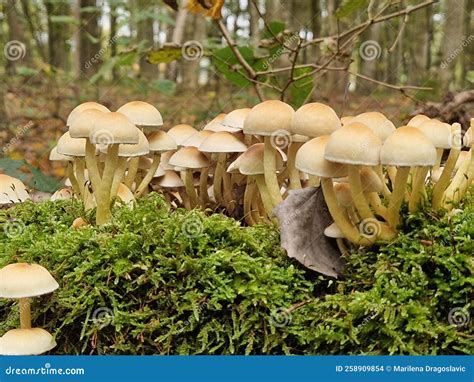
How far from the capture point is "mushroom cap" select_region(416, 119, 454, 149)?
2.07m

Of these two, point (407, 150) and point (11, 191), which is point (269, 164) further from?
point (11, 191)

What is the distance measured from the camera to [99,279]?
2096mm

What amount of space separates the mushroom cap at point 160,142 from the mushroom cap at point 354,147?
1.04 meters

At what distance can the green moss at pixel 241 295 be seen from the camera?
1.91 m

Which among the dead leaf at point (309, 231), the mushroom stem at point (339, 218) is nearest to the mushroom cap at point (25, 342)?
the dead leaf at point (309, 231)

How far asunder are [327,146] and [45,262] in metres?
1.23

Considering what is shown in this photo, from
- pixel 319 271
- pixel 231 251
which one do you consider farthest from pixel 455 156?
pixel 231 251

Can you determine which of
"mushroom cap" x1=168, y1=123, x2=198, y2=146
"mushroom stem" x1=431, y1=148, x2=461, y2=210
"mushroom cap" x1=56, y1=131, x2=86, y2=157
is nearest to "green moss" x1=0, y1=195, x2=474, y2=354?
"mushroom stem" x1=431, y1=148, x2=461, y2=210

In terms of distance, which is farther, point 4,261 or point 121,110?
point 121,110

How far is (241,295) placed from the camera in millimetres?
2033
